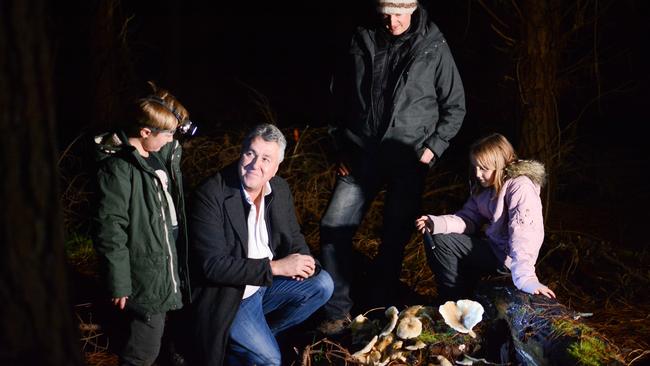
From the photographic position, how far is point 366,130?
464 centimetres

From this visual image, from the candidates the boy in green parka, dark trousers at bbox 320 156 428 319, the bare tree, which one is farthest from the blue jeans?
the bare tree

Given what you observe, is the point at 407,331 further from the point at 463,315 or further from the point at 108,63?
the point at 108,63

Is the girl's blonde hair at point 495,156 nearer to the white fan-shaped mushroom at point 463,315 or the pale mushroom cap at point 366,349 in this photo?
the white fan-shaped mushroom at point 463,315

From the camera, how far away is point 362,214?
4.79 m

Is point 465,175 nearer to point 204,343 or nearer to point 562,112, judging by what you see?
point 562,112

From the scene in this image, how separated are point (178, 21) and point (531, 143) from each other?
30.0 ft

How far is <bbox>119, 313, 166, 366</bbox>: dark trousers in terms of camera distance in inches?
147

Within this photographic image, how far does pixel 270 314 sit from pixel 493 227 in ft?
4.36

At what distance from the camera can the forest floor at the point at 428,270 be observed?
464 cm

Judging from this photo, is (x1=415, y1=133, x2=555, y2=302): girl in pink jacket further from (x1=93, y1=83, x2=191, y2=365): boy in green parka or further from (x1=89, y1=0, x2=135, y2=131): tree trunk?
(x1=89, y1=0, x2=135, y2=131): tree trunk

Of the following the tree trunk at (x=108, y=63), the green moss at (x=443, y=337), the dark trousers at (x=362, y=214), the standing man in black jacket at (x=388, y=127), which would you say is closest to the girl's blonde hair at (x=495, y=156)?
the standing man in black jacket at (x=388, y=127)

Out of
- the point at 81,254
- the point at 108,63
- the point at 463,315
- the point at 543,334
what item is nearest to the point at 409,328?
the point at 463,315

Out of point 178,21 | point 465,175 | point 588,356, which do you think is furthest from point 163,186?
point 178,21

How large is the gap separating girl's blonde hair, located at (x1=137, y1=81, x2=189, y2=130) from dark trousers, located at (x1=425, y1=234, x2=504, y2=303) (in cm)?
162
